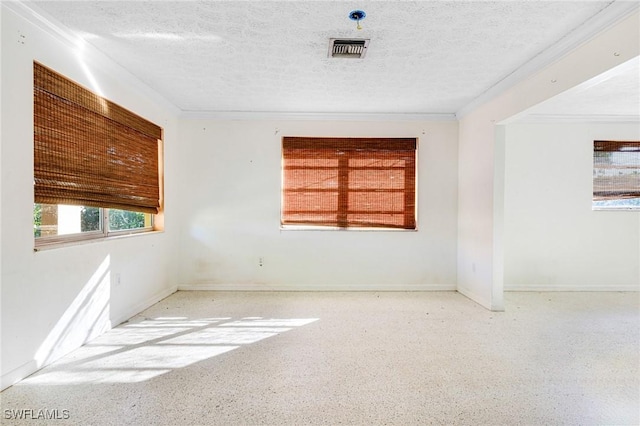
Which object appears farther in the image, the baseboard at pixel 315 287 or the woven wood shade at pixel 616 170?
the woven wood shade at pixel 616 170

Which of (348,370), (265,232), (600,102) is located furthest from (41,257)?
(600,102)

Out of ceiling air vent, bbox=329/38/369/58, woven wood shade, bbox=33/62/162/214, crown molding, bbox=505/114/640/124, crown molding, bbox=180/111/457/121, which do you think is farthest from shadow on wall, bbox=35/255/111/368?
crown molding, bbox=505/114/640/124

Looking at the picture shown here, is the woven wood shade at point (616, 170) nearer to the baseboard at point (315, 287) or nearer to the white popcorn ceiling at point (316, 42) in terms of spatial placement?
the white popcorn ceiling at point (316, 42)

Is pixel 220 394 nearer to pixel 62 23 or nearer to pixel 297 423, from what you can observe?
pixel 297 423

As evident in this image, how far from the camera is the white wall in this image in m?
4.91

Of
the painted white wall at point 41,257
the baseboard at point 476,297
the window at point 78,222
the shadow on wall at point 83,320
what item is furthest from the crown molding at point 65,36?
the baseboard at point 476,297

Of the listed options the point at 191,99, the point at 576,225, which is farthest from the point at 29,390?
the point at 576,225

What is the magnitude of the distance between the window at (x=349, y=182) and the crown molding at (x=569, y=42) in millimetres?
1456

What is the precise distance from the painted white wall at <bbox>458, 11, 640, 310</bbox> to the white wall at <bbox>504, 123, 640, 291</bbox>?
78 centimetres

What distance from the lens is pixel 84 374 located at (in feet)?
7.95

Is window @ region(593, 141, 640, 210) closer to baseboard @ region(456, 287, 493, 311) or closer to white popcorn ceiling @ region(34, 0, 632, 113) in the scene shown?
baseboard @ region(456, 287, 493, 311)

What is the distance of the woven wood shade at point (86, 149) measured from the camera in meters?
2.49

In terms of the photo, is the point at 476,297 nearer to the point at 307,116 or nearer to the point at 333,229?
the point at 333,229

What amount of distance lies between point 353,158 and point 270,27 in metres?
2.59
